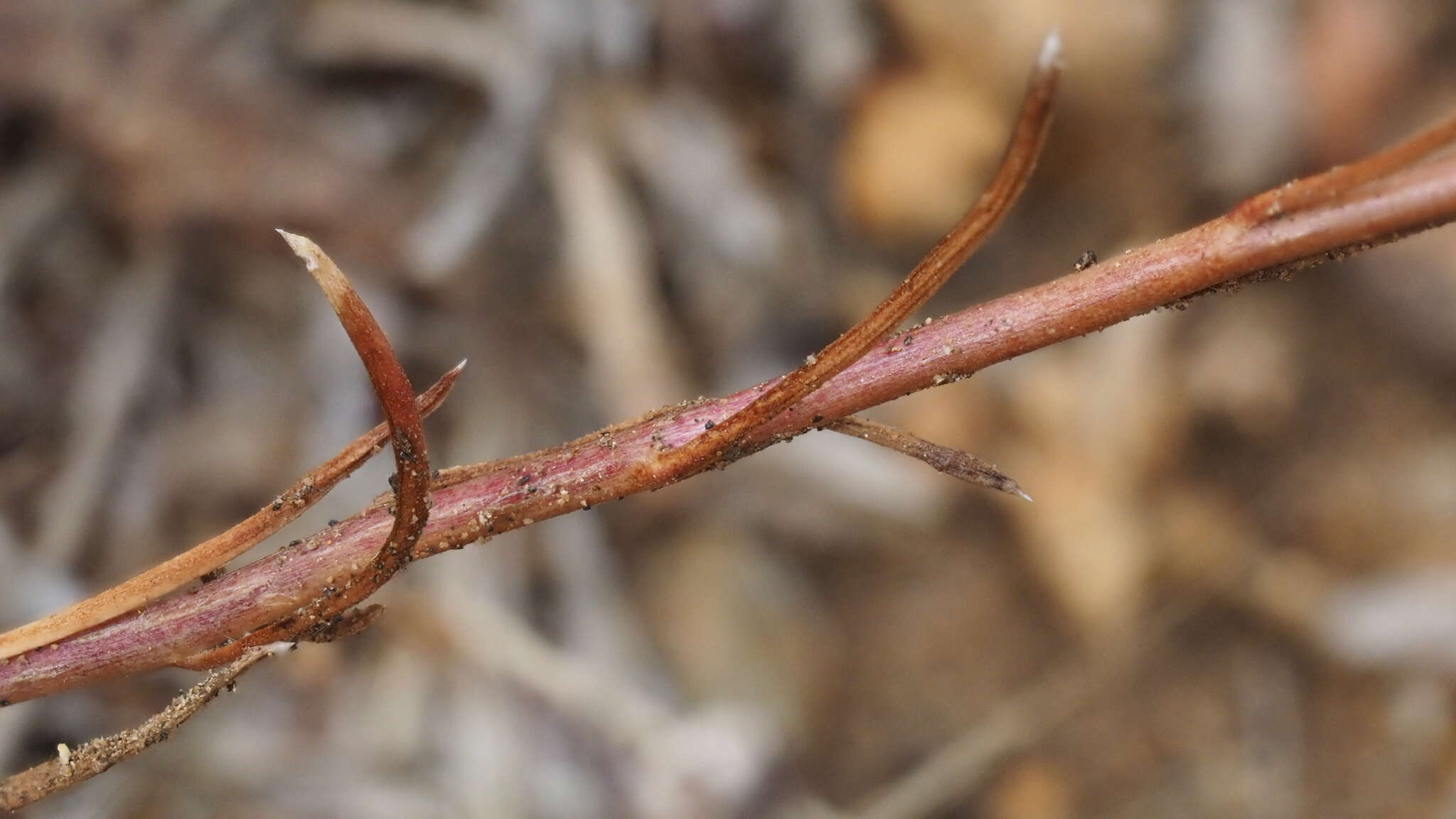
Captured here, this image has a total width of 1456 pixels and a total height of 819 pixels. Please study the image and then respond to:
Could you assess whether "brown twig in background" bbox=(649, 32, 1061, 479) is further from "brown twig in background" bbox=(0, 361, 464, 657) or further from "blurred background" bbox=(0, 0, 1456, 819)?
"blurred background" bbox=(0, 0, 1456, 819)

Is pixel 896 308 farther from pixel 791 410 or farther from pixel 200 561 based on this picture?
pixel 200 561

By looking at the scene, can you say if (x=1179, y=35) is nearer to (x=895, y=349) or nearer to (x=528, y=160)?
(x=528, y=160)

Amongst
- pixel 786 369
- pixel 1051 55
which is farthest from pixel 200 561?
pixel 786 369

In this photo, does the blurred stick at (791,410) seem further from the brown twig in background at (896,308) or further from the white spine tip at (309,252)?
the white spine tip at (309,252)

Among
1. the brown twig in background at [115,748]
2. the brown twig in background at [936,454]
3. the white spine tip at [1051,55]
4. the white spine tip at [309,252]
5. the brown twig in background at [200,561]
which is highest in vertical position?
the white spine tip at [1051,55]

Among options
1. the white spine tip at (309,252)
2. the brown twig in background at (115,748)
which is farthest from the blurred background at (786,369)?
the white spine tip at (309,252)

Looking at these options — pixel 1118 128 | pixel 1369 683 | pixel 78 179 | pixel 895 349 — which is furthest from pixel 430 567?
pixel 1369 683
